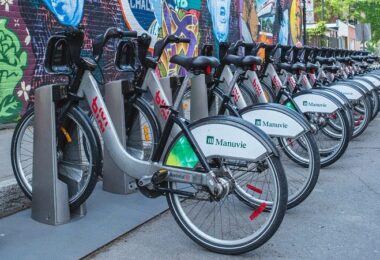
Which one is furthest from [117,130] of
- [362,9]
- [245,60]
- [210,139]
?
[362,9]

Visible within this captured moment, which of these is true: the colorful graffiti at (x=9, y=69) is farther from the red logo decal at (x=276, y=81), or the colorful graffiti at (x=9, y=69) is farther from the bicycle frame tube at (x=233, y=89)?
the red logo decal at (x=276, y=81)

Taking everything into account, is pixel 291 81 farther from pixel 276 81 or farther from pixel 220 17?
pixel 220 17

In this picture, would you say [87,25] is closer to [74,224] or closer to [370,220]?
[74,224]

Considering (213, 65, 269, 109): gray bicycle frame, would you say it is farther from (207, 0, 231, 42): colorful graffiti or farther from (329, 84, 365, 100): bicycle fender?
(207, 0, 231, 42): colorful graffiti

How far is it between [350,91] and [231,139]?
4333 mm

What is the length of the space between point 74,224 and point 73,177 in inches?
14.7

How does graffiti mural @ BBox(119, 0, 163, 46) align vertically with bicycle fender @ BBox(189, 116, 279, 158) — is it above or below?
above

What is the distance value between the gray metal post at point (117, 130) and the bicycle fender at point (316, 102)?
2.23m

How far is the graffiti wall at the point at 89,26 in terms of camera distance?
701cm

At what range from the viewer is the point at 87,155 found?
4078 mm

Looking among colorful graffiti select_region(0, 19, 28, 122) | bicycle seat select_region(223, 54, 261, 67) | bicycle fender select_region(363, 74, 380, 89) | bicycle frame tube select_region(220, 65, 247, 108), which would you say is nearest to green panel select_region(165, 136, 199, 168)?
bicycle seat select_region(223, 54, 261, 67)

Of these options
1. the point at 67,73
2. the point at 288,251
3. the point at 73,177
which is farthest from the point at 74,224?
the point at 288,251

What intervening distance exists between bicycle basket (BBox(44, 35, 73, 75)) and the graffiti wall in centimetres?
330

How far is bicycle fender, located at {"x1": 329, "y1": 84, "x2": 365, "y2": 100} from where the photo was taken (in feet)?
23.5
